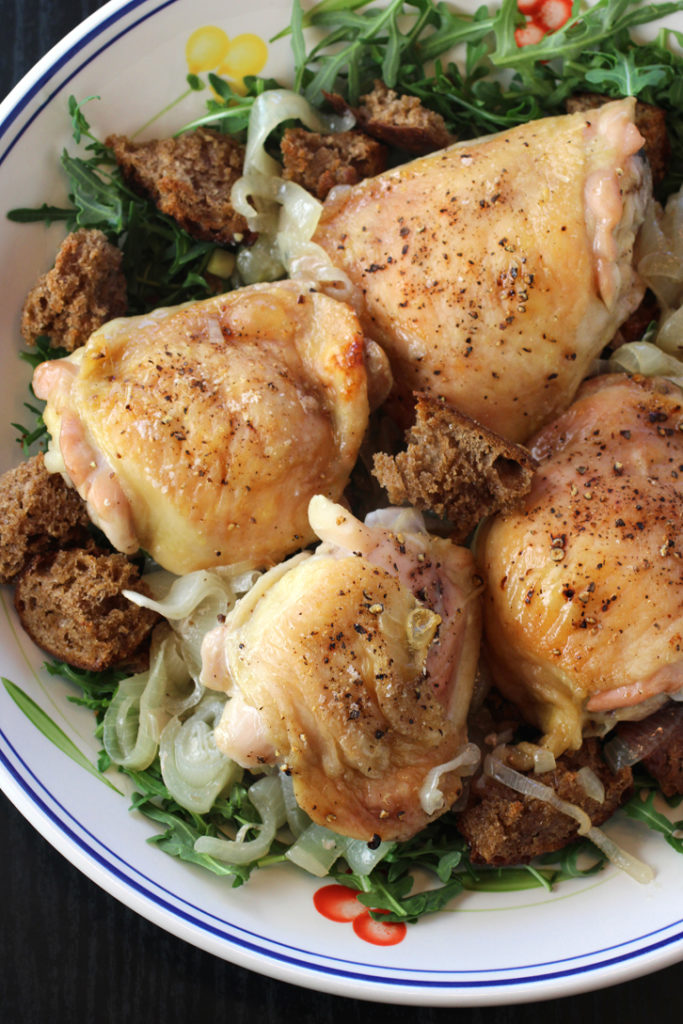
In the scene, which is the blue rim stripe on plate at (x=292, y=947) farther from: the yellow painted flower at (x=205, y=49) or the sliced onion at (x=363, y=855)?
the yellow painted flower at (x=205, y=49)

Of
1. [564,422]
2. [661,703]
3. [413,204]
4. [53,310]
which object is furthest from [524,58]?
[661,703]

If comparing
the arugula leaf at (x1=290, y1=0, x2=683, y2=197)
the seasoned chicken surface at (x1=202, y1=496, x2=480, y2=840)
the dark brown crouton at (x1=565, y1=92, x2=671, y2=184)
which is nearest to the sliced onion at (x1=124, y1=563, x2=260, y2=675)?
the seasoned chicken surface at (x1=202, y1=496, x2=480, y2=840)

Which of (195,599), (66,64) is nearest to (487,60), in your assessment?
(66,64)

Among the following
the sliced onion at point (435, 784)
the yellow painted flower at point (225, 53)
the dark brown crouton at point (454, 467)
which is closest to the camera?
the sliced onion at point (435, 784)

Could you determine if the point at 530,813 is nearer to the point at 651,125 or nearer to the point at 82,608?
the point at 82,608

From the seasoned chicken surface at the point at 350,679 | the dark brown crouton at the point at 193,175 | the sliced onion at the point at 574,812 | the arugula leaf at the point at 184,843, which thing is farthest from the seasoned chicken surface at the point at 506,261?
the arugula leaf at the point at 184,843

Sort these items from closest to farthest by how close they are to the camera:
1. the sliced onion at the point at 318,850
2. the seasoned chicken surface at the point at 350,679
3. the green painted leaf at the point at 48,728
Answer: the seasoned chicken surface at the point at 350,679, the sliced onion at the point at 318,850, the green painted leaf at the point at 48,728
